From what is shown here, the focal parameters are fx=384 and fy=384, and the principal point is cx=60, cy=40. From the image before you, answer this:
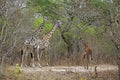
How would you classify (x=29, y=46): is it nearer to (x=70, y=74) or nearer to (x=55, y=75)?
(x=70, y=74)

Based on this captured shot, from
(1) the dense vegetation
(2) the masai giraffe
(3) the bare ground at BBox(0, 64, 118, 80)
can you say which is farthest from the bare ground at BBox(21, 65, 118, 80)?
(2) the masai giraffe

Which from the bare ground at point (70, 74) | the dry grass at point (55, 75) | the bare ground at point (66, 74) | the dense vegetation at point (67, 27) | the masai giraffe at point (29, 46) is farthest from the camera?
the masai giraffe at point (29, 46)

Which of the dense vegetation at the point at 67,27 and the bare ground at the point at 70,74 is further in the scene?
the bare ground at the point at 70,74

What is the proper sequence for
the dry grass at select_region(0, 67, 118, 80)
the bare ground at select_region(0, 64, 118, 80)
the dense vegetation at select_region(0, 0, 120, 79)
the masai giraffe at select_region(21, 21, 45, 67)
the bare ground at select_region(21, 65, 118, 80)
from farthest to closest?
1. the masai giraffe at select_region(21, 21, 45, 67)
2. the bare ground at select_region(21, 65, 118, 80)
3. the bare ground at select_region(0, 64, 118, 80)
4. the dry grass at select_region(0, 67, 118, 80)
5. the dense vegetation at select_region(0, 0, 120, 79)

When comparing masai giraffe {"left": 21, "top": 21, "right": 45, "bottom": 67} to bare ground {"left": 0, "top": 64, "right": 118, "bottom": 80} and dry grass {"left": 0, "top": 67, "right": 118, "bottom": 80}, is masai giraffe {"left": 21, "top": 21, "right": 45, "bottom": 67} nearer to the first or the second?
bare ground {"left": 0, "top": 64, "right": 118, "bottom": 80}

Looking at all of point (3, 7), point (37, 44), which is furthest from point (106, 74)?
point (3, 7)

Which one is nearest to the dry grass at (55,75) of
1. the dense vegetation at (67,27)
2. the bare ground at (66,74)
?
the bare ground at (66,74)

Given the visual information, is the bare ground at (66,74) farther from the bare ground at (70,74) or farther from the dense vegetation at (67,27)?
the dense vegetation at (67,27)

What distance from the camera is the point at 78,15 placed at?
1188 cm

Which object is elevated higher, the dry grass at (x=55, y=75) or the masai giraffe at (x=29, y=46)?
the masai giraffe at (x=29, y=46)

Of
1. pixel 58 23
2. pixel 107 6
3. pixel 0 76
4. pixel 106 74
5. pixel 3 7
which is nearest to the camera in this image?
pixel 3 7

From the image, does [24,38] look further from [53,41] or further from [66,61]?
[53,41]

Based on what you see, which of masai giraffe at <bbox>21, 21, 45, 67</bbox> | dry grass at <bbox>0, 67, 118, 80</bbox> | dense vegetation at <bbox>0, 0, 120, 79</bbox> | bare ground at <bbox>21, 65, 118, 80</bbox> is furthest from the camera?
masai giraffe at <bbox>21, 21, 45, 67</bbox>

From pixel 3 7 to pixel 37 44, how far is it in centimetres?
425
